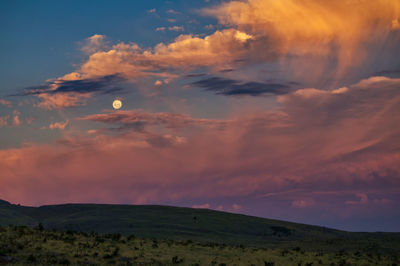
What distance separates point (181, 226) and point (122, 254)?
7372cm

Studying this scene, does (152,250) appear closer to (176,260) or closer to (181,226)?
(176,260)

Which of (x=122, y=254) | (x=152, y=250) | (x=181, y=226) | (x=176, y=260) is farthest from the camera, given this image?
(x=181, y=226)

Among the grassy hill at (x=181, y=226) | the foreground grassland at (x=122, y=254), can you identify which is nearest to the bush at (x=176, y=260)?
the foreground grassland at (x=122, y=254)

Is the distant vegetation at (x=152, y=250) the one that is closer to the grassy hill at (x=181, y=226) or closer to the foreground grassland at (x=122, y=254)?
the foreground grassland at (x=122, y=254)

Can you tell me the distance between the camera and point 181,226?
117188 mm

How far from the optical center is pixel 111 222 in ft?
390

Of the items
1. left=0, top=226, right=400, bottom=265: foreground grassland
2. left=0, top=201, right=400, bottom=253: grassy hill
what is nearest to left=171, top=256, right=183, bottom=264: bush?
left=0, top=226, right=400, bottom=265: foreground grassland

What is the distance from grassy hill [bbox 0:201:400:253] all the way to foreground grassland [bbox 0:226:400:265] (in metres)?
28.2

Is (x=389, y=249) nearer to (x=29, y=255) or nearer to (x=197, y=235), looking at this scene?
(x=197, y=235)

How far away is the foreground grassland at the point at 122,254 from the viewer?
39.8 metres

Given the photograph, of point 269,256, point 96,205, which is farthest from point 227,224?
point 269,256

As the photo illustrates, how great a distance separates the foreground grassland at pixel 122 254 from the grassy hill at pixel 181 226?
92.6ft

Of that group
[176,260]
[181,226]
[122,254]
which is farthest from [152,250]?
[181,226]

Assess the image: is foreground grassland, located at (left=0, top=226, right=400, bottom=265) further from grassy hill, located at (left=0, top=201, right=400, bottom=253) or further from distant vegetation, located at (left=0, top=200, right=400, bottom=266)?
grassy hill, located at (left=0, top=201, right=400, bottom=253)
